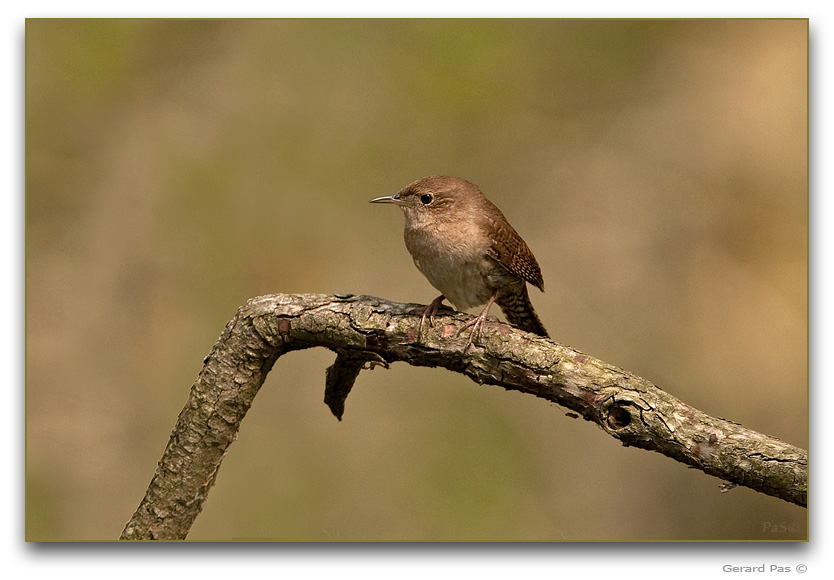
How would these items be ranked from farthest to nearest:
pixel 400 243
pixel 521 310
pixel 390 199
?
pixel 400 243
pixel 521 310
pixel 390 199

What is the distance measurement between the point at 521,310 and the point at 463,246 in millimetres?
509

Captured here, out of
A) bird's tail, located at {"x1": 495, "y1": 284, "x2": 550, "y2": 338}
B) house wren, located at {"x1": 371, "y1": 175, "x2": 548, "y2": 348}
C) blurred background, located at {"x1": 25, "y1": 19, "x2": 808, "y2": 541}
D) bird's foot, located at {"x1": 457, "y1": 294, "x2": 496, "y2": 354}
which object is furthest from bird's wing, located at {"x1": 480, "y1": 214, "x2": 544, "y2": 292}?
blurred background, located at {"x1": 25, "y1": 19, "x2": 808, "y2": 541}

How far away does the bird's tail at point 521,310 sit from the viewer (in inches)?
137

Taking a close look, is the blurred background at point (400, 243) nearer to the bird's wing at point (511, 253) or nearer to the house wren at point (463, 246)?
the house wren at point (463, 246)

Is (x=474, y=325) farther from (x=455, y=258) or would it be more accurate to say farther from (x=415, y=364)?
(x=455, y=258)

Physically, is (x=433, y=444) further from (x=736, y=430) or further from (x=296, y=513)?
(x=736, y=430)

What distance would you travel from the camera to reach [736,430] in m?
2.55

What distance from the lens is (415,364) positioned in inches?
117

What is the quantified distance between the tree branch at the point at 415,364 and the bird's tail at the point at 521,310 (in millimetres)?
439

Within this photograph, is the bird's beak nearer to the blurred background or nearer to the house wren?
the house wren

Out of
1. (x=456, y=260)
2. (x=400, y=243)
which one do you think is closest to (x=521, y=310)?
(x=456, y=260)

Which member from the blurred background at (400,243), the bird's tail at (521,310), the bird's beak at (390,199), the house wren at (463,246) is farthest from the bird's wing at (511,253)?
the blurred background at (400,243)

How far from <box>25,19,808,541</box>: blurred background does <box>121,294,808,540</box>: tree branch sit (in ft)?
2.01

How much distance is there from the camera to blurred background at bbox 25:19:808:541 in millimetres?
3525
